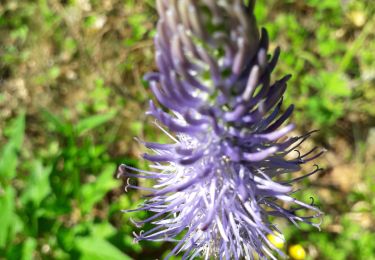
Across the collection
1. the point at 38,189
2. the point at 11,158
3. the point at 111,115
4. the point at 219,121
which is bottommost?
the point at 38,189

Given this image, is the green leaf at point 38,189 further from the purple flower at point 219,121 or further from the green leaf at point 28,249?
the purple flower at point 219,121

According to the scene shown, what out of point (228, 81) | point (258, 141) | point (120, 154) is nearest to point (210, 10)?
point (228, 81)

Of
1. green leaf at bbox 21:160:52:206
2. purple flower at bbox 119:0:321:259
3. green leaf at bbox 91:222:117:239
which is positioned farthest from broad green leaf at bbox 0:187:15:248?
purple flower at bbox 119:0:321:259

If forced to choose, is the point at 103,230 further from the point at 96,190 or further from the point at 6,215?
the point at 6,215

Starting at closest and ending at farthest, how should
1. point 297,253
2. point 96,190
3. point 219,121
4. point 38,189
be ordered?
point 219,121
point 297,253
point 38,189
point 96,190

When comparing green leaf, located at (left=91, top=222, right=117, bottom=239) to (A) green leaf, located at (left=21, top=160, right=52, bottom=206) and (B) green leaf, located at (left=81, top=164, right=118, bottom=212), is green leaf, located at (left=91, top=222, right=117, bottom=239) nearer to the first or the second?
(B) green leaf, located at (left=81, top=164, right=118, bottom=212)

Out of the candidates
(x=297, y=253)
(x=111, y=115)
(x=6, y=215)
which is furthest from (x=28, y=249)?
(x=297, y=253)

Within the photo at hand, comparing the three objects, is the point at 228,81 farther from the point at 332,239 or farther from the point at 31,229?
the point at 332,239
